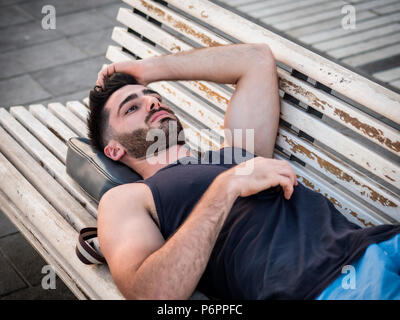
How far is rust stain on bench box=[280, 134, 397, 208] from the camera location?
2.35 metres

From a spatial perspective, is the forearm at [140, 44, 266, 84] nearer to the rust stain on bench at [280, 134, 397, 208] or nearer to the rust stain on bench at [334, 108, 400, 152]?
the rust stain on bench at [280, 134, 397, 208]

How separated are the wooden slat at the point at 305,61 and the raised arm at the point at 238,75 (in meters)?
0.07

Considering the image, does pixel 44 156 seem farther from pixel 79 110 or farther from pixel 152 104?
pixel 152 104

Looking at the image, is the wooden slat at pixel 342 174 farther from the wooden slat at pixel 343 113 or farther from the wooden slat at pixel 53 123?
the wooden slat at pixel 53 123

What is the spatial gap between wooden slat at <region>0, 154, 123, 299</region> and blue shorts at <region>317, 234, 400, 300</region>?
808 mm

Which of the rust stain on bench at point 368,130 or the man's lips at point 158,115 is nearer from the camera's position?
the rust stain on bench at point 368,130

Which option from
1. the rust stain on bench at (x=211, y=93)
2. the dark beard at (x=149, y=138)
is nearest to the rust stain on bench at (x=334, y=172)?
the rust stain on bench at (x=211, y=93)

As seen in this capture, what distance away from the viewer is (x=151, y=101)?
2801mm

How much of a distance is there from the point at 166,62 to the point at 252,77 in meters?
0.52

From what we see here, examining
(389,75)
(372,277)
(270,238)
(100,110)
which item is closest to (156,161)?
(100,110)

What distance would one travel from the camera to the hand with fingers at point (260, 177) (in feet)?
7.20

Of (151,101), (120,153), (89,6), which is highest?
(151,101)
